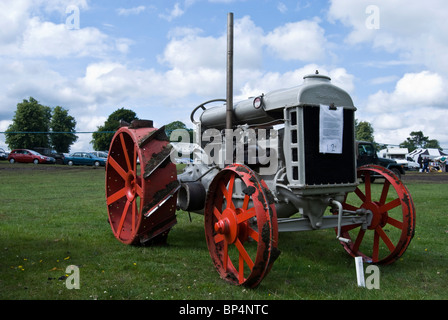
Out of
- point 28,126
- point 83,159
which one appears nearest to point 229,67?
point 83,159

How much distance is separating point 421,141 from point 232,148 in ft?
301

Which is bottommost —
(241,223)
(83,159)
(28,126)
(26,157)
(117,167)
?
(241,223)

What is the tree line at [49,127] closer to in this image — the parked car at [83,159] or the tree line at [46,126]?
the tree line at [46,126]

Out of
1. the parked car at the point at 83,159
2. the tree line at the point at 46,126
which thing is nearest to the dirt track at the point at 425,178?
the parked car at the point at 83,159

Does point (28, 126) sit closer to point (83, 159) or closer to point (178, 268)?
point (83, 159)

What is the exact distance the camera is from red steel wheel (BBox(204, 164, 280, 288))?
346 centimetres

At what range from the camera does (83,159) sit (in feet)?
104

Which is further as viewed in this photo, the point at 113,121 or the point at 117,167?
the point at 113,121

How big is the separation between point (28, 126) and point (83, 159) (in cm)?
1928

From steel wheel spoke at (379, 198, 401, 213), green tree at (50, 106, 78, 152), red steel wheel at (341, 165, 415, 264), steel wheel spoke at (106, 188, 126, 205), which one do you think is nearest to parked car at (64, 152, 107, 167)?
green tree at (50, 106, 78, 152)

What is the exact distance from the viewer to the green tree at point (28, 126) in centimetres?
4519

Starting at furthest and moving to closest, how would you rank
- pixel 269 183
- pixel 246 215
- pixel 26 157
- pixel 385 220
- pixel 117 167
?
1. pixel 26 157
2. pixel 117 167
3. pixel 385 220
4. pixel 269 183
5. pixel 246 215
